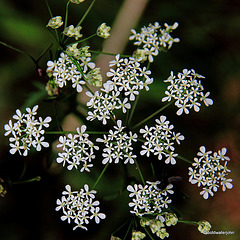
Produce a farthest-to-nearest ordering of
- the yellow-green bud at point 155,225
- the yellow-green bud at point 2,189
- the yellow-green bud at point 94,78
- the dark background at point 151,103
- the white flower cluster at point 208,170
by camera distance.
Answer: the dark background at point 151,103
the yellow-green bud at point 2,189
the white flower cluster at point 208,170
the yellow-green bud at point 94,78
the yellow-green bud at point 155,225

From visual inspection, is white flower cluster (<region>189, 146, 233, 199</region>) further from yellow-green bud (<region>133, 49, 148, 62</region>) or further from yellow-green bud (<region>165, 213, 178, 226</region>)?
yellow-green bud (<region>133, 49, 148, 62</region>)

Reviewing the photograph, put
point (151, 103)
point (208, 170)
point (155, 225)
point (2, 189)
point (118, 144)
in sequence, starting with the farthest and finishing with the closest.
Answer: point (151, 103) → point (2, 189) → point (208, 170) → point (118, 144) → point (155, 225)

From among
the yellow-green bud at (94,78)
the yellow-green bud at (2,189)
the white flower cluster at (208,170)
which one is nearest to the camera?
the yellow-green bud at (94,78)

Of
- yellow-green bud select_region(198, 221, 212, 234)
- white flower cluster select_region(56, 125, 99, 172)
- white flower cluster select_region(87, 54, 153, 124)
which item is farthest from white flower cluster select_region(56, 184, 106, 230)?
yellow-green bud select_region(198, 221, 212, 234)

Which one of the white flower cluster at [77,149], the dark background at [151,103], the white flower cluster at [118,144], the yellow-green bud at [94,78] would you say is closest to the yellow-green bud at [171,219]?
the white flower cluster at [118,144]

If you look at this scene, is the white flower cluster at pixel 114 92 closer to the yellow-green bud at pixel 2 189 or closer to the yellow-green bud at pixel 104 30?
the yellow-green bud at pixel 104 30

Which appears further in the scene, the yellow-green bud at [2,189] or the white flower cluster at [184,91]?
the yellow-green bud at [2,189]

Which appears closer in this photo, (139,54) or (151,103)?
(139,54)

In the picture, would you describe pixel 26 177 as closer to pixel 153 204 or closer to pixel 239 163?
pixel 153 204

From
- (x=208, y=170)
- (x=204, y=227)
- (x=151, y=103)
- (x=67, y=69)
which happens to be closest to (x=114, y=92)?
(x=67, y=69)

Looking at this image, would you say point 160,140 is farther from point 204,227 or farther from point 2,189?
point 2,189
